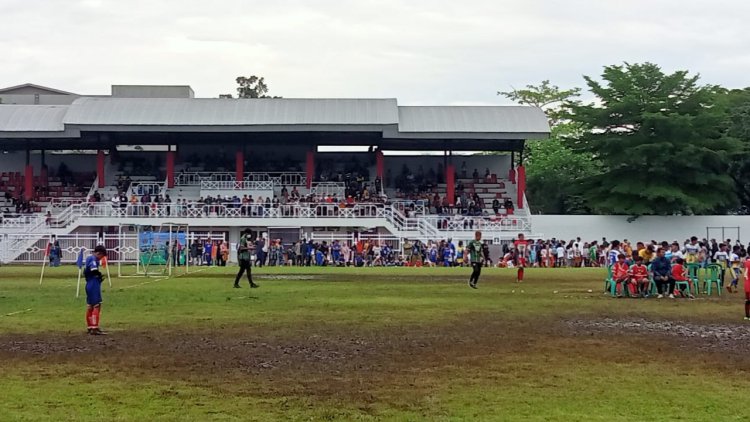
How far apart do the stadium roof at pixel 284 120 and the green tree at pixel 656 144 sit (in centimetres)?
474

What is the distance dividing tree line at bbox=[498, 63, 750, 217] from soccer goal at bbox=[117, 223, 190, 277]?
27.2 meters

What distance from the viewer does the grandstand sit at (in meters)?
55.4

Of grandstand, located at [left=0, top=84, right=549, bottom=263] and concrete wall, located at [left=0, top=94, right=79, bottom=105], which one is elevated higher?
concrete wall, located at [left=0, top=94, right=79, bottom=105]

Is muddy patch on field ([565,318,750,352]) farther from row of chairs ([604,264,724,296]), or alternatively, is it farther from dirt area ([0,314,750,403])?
row of chairs ([604,264,724,296])

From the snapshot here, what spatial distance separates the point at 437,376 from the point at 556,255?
41099 millimetres

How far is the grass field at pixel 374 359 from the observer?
10.5 metres

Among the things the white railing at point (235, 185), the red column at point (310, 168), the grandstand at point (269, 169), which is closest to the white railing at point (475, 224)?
the grandstand at point (269, 169)

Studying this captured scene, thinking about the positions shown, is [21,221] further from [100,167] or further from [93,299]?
[93,299]

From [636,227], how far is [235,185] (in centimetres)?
2519

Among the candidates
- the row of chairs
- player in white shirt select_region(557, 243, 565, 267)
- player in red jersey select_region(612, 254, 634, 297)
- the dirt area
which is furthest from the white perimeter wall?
the dirt area

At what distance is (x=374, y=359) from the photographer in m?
14.0

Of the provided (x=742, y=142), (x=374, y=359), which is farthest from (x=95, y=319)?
(x=742, y=142)

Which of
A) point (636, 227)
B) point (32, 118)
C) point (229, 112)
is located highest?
point (229, 112)

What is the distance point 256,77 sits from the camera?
103 meters
